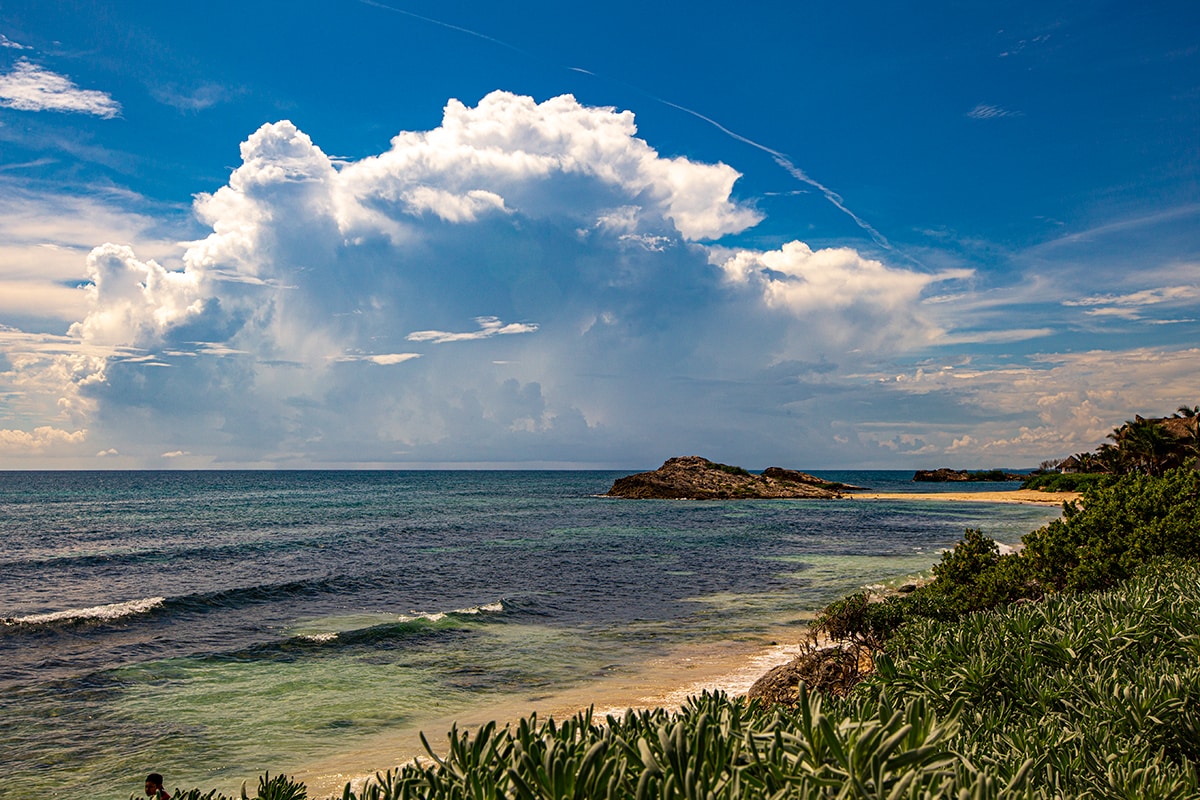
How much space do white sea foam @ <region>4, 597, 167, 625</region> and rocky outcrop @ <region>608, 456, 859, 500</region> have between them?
71.8 meters

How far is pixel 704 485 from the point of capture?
310ft

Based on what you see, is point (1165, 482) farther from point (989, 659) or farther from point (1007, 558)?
point (989, 659)

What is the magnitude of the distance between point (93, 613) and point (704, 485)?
253 feet

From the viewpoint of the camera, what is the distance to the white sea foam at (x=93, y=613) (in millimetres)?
23734

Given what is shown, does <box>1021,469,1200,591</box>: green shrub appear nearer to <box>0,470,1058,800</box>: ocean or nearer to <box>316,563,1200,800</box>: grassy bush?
<box>316,563,1200,800</box>: grassy bush

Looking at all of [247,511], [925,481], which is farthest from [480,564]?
[925,481]

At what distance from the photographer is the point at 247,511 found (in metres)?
70.1

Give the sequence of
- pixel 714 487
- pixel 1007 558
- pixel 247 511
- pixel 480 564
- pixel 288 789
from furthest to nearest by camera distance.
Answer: pixel 714 487 < pixel 247 511 < pixel 480 564 < pixel 1007 558 < pixel 288 789

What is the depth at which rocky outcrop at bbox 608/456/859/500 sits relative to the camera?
304 feet

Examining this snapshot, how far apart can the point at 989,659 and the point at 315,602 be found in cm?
2685

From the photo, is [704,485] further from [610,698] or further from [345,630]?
[610,698]

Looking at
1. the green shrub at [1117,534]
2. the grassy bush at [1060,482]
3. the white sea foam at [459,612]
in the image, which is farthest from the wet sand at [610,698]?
the grassy bush at [1060,482]

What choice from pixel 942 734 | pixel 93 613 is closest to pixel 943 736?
pixel 942 734

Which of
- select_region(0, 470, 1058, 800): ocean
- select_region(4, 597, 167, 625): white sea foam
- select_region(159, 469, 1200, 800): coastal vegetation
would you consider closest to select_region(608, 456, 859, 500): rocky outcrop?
select_region(0, 470, 1058, 800): ocean
